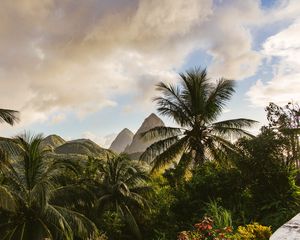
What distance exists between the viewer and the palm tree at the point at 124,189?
63.3 ft

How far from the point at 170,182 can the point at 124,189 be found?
12.7 ft

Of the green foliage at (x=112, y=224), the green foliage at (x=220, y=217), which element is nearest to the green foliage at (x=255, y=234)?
the green foliage at (x=220, y=217)

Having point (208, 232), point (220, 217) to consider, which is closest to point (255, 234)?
point (208, 232)

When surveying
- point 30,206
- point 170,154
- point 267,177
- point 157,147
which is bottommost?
point 30,206

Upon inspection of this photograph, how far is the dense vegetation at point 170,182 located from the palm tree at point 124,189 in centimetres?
6

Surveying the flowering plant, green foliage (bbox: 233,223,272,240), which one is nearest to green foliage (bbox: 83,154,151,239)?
the flowering plant

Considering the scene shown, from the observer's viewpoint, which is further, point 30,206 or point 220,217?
point 30,206

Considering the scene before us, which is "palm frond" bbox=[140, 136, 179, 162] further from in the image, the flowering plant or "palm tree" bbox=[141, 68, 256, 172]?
the flowering plant

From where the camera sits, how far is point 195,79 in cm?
1975

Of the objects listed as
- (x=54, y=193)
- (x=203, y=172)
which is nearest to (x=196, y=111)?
(x=203, y=172)

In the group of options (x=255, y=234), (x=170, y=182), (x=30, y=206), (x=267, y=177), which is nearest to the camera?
(x=255, y=234)

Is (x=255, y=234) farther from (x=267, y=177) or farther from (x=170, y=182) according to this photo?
(x=170, y=182)

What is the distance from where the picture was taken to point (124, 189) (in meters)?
19.4

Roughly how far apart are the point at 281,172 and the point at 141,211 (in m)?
9.41
